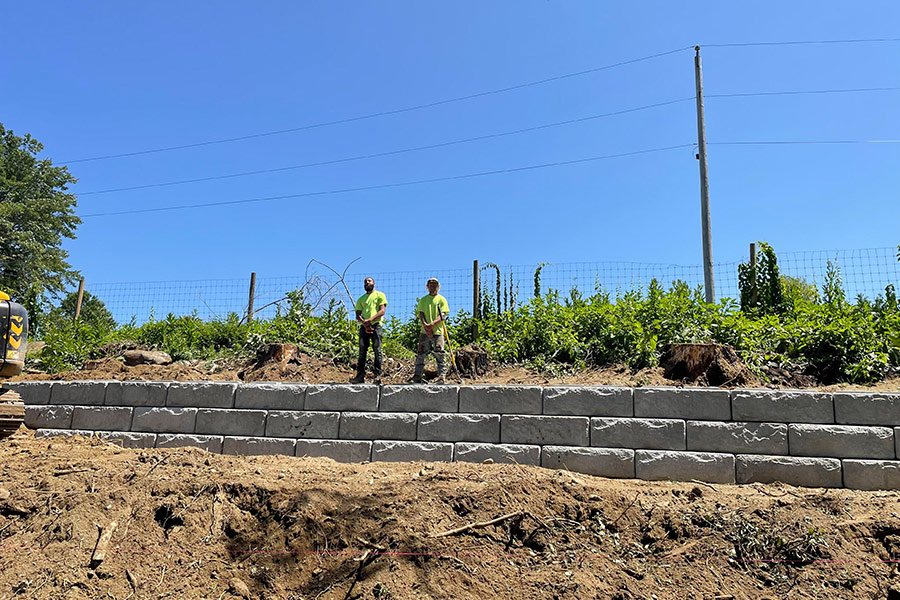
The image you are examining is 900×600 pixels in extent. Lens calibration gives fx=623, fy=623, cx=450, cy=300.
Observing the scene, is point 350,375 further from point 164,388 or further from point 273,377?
→ point 164,388

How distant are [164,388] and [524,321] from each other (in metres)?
4.54

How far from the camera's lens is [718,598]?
3723 millimetres

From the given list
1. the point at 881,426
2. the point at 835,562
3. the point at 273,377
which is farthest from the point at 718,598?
the point at 273,377

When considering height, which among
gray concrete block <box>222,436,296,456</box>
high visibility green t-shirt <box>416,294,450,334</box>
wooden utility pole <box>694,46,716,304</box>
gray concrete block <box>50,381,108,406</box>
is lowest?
gray concrete block <box>222,436,296,456</box>

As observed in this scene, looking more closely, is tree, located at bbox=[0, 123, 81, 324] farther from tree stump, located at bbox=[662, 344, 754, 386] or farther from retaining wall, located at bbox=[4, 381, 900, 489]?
tree stump, located at bbox=[662, 344, 754, 386]

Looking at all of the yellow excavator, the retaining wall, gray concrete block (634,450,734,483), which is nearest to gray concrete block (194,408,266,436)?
the retaining wall

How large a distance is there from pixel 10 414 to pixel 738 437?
7.88 metres

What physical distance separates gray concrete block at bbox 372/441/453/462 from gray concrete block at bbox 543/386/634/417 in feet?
3.54

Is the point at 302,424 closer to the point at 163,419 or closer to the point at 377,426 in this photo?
the point at 377,426

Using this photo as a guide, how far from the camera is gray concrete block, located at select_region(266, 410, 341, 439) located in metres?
6.64

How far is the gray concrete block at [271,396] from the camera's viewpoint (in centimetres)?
685

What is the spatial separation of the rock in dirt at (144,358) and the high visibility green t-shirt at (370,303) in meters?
3.31

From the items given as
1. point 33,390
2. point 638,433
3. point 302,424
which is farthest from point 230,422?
point 638,433

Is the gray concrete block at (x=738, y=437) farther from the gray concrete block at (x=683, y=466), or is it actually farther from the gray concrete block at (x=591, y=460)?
the gray concrete block at (x=591, y=460)
